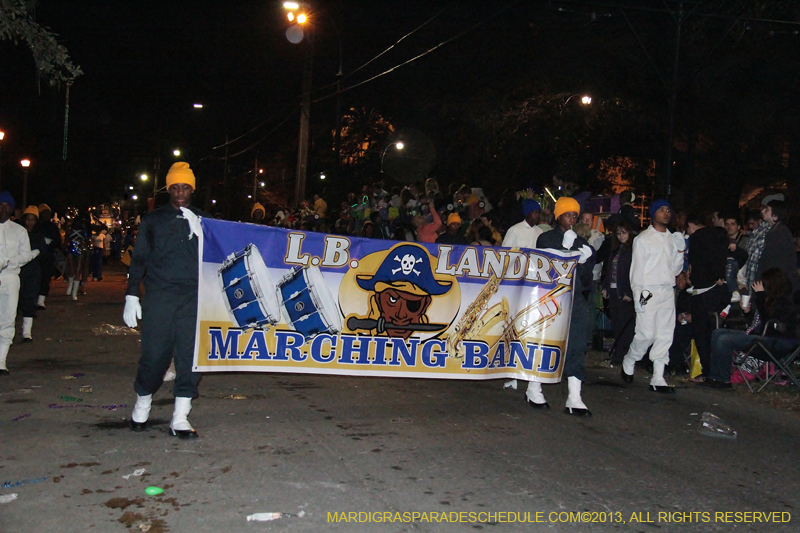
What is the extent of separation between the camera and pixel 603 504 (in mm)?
4762

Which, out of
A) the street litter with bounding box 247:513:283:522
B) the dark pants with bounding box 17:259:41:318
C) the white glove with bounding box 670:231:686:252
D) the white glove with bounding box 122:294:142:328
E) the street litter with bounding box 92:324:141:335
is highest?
the white glove with bounding box 670:231:686:252

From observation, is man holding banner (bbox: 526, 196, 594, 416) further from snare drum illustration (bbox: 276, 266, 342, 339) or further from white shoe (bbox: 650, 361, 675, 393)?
snare drum illustration (bbox: 276, 266, 342, 339)

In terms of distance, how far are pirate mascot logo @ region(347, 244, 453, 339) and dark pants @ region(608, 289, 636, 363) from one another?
13.0 ft

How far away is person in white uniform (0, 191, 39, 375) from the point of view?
8594 mm

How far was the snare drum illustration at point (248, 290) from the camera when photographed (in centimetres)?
643

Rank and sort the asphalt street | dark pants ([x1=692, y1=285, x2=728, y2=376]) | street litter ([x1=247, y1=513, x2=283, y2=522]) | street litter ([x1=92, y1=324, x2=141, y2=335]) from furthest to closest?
1. street litter ([x1=92, y1=324, x2=141, y2=335])
2. dark pants ([x1=692, y1=285, x2=728, y2=376])
3. the asphalt street
4. street litter ([x1=247, y1=513, x2=283, y2=522])

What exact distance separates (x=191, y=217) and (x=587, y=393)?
4.64 m

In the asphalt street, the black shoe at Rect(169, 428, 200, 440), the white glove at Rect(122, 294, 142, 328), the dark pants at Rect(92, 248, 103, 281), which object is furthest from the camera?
the dark pants at Rect(92, 248, 103, 281)

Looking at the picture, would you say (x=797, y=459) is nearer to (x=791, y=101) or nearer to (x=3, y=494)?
(x=3, y=494)

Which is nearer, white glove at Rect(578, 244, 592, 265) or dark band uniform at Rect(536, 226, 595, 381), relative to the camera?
dark band uniform at Rect(536, 226, 595, 381)

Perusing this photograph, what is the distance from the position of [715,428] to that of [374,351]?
3.01 metres

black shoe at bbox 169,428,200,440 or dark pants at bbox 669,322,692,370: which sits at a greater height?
dark pants at bbox 669,322,692,370

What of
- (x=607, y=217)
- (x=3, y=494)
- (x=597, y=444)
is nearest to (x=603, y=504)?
(x=597, y=444)

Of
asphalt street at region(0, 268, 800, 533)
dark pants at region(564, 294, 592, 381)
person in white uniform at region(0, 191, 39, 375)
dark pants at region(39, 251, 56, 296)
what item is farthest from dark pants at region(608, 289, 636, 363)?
dark pants at region(39, 251, 56, 296)
